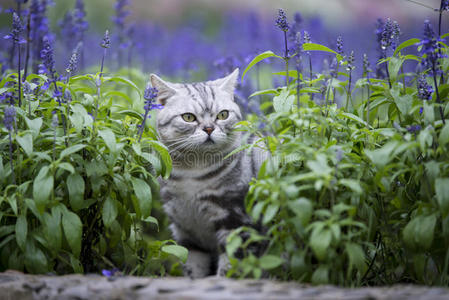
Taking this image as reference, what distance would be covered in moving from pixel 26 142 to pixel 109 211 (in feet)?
1.73

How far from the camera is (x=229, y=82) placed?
11.0ft

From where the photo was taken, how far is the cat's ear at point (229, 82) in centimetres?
333

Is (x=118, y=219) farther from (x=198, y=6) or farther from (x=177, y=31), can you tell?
(x=198, y=6)

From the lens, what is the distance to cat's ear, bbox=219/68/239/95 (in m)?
3.33

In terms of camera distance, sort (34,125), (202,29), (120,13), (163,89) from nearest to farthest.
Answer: (34,125)
(163,89)
(120,13)
(202,29)

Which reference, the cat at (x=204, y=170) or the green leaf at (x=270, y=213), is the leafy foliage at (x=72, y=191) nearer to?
the cat at (x=204, y=170)

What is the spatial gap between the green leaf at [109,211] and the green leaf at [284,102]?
1.00 meters

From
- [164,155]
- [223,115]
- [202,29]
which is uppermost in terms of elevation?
[202,29]

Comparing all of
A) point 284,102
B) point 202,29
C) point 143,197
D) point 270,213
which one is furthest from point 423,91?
point 202,29

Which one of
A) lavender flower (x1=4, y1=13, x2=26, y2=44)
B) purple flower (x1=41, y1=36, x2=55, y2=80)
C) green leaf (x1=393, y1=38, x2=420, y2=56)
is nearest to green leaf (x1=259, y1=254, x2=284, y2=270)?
green leaf (x1=393, y1=38, x2=420, y2=56)

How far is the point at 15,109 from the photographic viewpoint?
2457 mm

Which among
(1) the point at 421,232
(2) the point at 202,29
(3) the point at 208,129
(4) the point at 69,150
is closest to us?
(1) the point at 421,232

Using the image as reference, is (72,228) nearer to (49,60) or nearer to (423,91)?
(49,60)

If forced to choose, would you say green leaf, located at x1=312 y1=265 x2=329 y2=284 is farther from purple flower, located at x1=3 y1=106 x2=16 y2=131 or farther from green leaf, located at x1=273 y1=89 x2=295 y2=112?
purple flower, located at x1=3 y1=106 x2=16 y2=131
